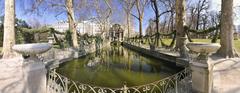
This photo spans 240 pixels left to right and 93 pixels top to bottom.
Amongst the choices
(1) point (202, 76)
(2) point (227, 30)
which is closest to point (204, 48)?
(1) point (202, 76)

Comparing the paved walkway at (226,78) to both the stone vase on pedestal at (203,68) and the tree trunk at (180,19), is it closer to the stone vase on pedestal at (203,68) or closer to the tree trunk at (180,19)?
the stone vase on pedestal at (203,68)

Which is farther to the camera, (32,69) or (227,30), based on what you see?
(227,30)

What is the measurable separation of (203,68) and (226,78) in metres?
1.31

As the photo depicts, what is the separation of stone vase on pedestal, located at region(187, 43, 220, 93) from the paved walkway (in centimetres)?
35

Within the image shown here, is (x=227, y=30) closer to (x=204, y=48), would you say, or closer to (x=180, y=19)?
(x=204, y=48)

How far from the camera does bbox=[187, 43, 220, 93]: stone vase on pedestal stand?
175 inches

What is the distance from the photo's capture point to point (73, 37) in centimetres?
1888

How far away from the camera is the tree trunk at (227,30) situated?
321 inches

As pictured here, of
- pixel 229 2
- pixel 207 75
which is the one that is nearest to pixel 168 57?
pixel 229 2

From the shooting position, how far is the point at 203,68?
4.59 metres

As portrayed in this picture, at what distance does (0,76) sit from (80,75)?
3980 millimetres

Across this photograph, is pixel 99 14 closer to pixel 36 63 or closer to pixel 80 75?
pixel 80 75

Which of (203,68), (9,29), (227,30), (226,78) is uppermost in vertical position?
(9,29)

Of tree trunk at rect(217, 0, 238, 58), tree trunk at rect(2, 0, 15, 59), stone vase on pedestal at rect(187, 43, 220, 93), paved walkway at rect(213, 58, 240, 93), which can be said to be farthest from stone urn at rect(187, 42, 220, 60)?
tree trunk at rect(2, 0, 15, 59)
